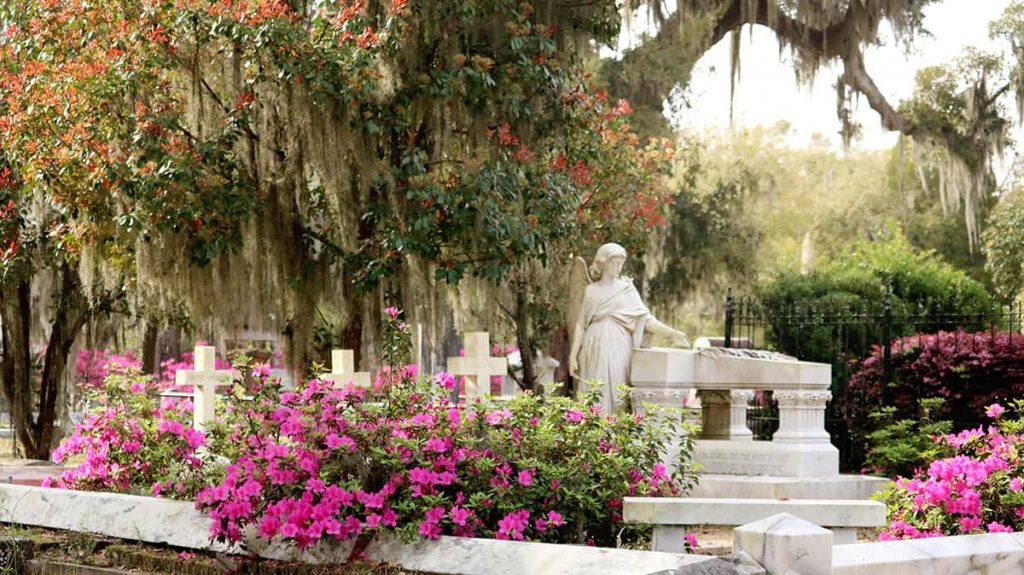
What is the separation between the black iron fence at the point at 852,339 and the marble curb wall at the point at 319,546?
967 cm

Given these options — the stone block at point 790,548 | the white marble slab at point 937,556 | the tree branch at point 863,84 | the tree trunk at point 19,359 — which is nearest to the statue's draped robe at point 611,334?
the white marble slab at point 937,556

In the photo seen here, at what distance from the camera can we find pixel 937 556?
20.1 ft

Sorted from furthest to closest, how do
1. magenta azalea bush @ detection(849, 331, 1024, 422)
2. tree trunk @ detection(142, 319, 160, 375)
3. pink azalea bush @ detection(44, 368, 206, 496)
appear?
1. tree trunk @ detection(142, 319, 160, 375)
2. magenta azalea bush @ detection(849, 331, 1024, 422)
3. pink azalea bush @ detection(44, 368, 206, 496)

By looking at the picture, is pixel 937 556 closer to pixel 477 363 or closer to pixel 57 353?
pixel 477 363

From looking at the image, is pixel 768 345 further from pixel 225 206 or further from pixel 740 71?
pixel 225 206

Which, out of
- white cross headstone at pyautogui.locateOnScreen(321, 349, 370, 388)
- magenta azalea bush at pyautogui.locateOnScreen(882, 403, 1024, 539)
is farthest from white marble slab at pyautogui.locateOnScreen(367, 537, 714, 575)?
white cross headstone at pyautogui.locateOnScreen(321, 349, 370, 388)

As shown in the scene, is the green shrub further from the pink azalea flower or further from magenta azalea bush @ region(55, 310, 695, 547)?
magenta azalea bush @ region(55, 310, 695, 547)

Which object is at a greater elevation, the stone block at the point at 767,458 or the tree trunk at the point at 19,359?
the tree trunk at the point at 19,359

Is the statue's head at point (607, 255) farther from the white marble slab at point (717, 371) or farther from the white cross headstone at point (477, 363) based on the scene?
the white cross headstone at point (477, 363)

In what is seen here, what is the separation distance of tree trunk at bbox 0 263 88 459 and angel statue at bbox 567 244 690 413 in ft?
21.5

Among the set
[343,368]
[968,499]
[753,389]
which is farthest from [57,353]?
[968,499]

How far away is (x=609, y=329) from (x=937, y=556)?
17.5 ft

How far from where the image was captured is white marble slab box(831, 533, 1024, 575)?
5680mm

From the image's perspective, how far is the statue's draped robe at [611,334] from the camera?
1122 cm
